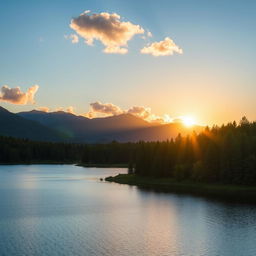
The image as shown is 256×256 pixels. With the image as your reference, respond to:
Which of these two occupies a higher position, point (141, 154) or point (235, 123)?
point (235, 123)

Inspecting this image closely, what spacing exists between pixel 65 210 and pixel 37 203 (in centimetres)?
1218

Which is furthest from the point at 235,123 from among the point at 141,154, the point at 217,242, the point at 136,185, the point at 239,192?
the point at 217,242

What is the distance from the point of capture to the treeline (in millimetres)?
118062

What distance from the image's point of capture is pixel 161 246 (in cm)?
5153

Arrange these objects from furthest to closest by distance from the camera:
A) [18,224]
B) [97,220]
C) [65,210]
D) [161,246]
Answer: [65,210] → [97,220] → [18,224] → [161,246]

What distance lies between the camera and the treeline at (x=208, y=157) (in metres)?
118

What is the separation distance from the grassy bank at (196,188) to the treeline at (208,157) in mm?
3460

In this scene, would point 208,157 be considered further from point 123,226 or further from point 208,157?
point 123,226

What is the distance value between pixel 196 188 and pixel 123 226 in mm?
59905

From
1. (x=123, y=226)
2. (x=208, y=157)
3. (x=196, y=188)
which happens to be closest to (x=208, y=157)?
(x=208, y=157)

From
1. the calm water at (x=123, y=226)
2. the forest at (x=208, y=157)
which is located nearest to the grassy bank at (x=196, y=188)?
the forest at (x=208, y=157)

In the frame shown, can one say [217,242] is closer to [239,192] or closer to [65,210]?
[65,210]

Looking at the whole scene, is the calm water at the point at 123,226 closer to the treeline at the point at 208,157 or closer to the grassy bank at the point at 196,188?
the grassy bank at the point at 196,188

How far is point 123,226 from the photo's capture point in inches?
2537
